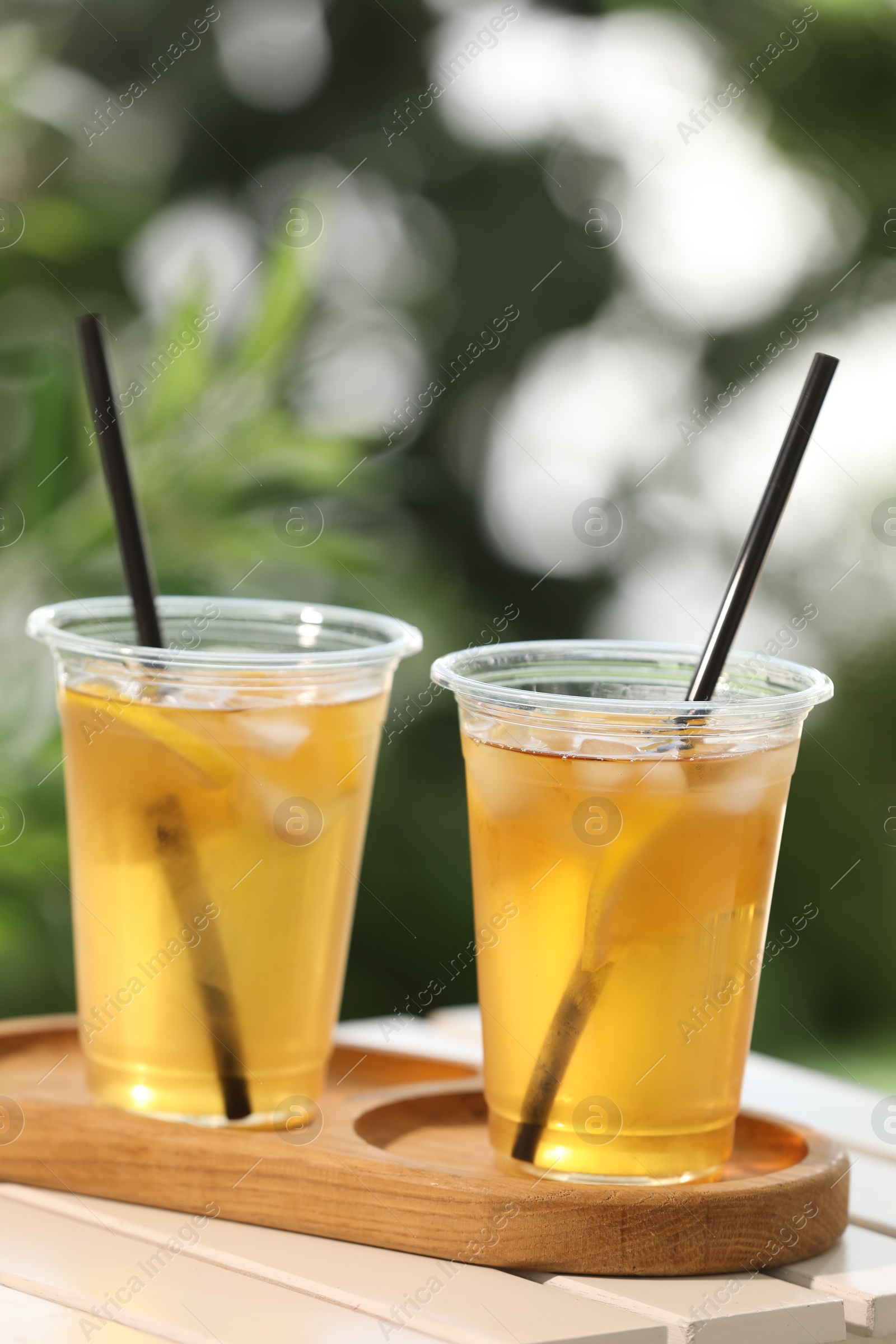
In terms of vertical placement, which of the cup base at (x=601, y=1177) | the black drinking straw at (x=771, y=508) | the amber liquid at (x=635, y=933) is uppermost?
the black drinking straw at (x=771, y=508)

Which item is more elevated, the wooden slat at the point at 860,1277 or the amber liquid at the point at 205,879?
the amber liquid at the point at 205,879

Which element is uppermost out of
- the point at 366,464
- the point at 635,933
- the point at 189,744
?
the point at 366,464

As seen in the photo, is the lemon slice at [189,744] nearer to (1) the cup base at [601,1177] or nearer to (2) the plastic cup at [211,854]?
(2) the plastic cup at [211,854]

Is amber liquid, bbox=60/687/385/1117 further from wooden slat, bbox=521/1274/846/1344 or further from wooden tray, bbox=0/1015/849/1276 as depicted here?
wooden slat, bbox=521/1274/846/1344

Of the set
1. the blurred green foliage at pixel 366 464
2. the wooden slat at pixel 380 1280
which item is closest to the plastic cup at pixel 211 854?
the wooden slat at pixel 380 1280

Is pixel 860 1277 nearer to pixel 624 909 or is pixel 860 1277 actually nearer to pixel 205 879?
pixel 624 909

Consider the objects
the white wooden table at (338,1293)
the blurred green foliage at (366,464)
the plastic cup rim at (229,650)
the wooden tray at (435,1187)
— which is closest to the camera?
the white wooden table at (338,1293)

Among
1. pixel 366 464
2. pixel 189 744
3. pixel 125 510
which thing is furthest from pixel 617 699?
pixel 366 464

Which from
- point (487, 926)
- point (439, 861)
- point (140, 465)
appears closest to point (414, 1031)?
point (487, 926)
